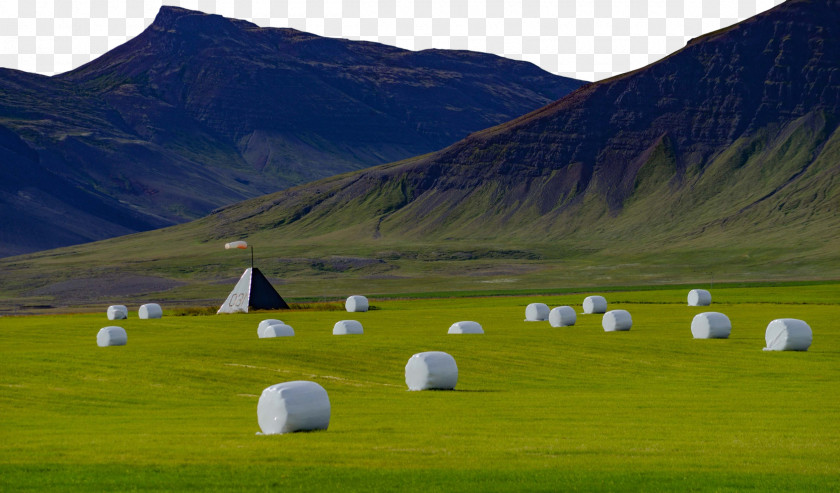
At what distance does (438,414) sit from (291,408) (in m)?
7.16

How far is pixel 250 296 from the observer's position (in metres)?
95.2

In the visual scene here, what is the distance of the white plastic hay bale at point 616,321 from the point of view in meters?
69.4

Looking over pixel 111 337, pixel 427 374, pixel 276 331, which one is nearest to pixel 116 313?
pixel 276 331

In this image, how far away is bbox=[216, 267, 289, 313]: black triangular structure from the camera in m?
95.3

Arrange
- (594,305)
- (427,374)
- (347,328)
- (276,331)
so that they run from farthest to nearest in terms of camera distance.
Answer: (594,305) < (347,328) < (276,331) < (427,374)

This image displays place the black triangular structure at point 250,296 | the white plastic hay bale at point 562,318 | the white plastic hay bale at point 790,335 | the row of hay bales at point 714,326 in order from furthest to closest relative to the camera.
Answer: the black triangular structure at point 250,296, the white plastic hay bale at point 562,318, the row of hay bales at point 714,326, the white plastic hay bale at point 790,335

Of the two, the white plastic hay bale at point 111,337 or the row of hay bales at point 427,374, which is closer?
the row of hay bales at point 427,374

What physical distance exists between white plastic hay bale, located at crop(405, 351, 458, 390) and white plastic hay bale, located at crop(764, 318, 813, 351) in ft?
79.4

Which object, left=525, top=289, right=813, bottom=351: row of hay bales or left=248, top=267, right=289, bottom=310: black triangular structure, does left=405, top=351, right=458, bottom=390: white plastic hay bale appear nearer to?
left=525, top=289, right=813, bottom=351: row of hay bales

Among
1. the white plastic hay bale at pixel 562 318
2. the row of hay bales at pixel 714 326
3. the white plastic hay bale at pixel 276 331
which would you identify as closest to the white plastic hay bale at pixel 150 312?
the row of hay bales at pixel 714 326

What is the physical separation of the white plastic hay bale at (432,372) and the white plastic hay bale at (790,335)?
24191 millimetres

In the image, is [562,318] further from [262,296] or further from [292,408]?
[292,408]

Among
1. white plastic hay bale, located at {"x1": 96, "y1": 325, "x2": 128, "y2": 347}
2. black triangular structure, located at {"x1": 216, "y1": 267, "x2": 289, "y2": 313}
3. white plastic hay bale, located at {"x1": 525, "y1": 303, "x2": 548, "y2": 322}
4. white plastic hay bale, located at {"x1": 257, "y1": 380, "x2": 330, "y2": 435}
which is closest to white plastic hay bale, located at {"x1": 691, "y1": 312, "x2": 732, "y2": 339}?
white plastic hay bale, located at {"x1": 525, "y1": 303, "x2": 548, "y2": 322}

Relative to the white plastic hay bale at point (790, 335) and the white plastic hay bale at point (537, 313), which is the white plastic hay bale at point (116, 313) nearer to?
the white plastic hay bale at point (537, 313)
